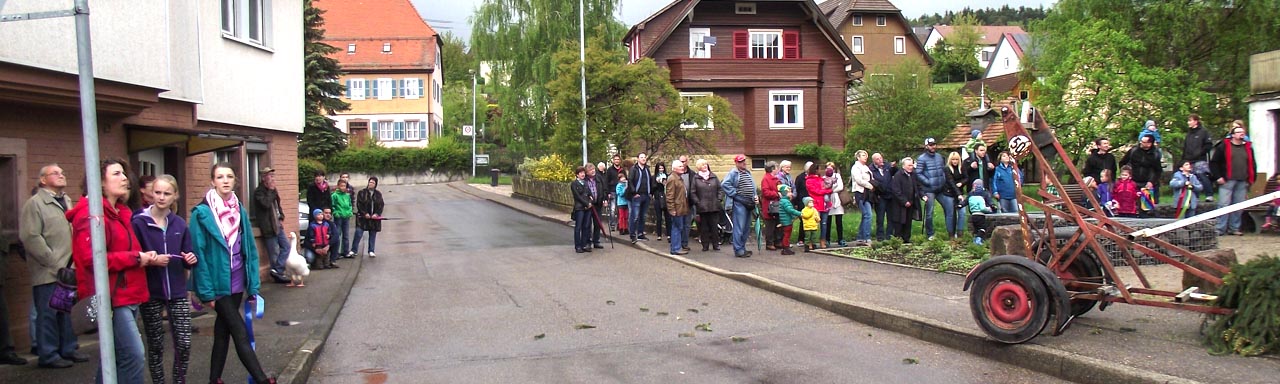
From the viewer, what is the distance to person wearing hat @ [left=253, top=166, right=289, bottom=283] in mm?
13148

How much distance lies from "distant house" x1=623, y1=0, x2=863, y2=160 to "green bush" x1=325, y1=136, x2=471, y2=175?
28.0 metres

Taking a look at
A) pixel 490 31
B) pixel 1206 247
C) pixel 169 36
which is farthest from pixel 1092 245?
pixel 490 31

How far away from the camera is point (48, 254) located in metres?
7.20

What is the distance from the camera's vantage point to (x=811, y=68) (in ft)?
132

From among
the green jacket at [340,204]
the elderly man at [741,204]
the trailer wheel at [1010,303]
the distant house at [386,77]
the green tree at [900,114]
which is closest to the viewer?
the trailer wheel at [1010,303]

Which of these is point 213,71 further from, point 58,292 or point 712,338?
point 712,338

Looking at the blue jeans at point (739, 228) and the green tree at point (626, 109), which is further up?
the green tree at point (626, 109)

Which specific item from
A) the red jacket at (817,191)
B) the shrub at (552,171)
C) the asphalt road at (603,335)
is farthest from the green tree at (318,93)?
the red jacket at (817,191)

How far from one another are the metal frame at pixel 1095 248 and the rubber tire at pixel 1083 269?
5cm

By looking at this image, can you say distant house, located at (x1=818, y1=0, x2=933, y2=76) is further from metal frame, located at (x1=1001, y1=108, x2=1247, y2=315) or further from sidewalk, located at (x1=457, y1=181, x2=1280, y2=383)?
metal frame, located at (x1=1001, y1=108, x2=1247, y2=315)

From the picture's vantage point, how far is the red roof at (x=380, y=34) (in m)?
70.0

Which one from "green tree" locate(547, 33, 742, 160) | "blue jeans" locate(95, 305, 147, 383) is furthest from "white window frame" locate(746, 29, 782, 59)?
"blue jeans" locate(95, 305, 147, 383)

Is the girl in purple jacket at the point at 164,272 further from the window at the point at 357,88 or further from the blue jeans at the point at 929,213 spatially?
the window at the point at 357,88

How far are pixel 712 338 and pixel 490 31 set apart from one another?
39591 mm
